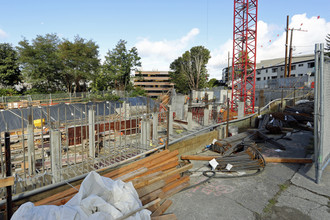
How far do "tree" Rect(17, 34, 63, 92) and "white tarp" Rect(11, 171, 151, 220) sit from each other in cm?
3502

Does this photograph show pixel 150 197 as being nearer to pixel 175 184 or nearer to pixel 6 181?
pixel 175 184

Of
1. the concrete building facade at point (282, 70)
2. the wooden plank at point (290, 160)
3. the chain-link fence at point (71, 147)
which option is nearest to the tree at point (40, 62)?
the chain-link fence at point (71, 147)

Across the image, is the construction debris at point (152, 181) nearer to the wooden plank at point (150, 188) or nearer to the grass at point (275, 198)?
the wooden plank at point (150, 188)

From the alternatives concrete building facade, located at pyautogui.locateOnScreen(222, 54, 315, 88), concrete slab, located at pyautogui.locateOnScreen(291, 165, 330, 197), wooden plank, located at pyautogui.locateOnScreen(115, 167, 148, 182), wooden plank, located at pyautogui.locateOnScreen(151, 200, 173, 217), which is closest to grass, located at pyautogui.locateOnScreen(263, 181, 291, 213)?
concrete slab, located at pyautogui.locateOnScreen(291, 165, 330, 197)

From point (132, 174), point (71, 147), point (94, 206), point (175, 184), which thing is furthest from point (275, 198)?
point (71, 147)

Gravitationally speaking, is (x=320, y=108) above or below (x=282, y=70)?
below

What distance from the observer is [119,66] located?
38531 mm

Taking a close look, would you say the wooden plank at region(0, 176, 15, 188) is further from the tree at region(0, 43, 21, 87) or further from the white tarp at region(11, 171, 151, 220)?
the tree at region(0, 43, 21, 87)

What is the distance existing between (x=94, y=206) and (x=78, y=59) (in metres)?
35.1

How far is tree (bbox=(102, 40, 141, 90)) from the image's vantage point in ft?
123

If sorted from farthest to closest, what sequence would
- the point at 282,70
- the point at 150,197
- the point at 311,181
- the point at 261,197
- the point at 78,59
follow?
1. the point at 282,70
2. the point at 78,59
3. the point at 311,181
4. the point at 261,197
5. the point at 150,197

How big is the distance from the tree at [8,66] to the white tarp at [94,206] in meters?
39.5

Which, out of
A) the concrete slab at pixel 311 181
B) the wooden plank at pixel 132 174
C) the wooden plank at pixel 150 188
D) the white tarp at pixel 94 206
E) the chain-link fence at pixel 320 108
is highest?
the chain-link fence at pixel 320 108

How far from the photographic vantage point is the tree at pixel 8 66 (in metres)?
33.1
